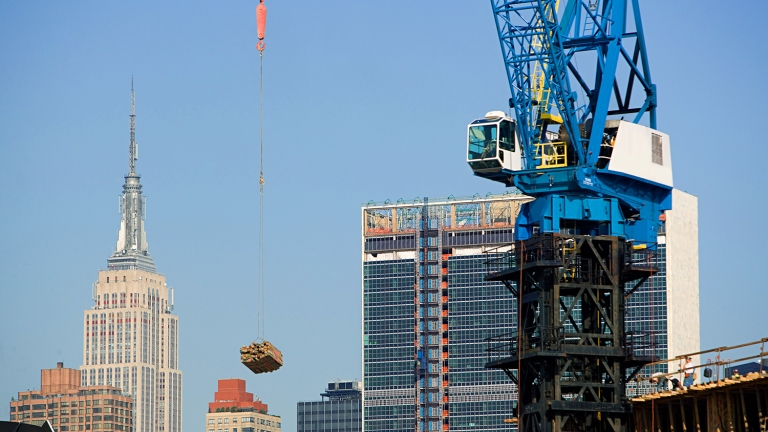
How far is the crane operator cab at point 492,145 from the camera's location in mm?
106438

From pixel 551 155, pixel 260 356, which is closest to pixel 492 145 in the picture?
pixel 551 155

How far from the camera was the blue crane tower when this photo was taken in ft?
333

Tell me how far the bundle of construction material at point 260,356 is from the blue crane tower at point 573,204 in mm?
14792

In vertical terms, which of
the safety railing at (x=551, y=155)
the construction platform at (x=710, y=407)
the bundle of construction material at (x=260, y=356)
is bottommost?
the construction platform at (x=710, y=407)

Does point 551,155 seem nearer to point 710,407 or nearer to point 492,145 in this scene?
point 492,145

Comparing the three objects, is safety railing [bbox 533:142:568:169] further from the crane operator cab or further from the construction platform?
the construction platform

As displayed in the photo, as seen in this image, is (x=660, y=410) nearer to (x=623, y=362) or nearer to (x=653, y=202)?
(x=623, y=362)

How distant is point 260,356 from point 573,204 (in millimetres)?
22550

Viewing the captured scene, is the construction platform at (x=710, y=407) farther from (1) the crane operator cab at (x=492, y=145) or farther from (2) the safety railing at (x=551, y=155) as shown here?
(1) the crane operator cab at (x=492, y=145)

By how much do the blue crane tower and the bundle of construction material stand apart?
14792mm

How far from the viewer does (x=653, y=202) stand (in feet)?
360

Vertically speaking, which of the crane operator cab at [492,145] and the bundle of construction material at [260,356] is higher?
the crane operator cab at [492,145]

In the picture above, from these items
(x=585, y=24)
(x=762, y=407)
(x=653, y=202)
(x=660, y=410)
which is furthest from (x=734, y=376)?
(x=585, y=24)

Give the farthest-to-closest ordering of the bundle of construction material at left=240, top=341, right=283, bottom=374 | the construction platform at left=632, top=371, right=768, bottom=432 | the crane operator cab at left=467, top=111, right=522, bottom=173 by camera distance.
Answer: the crane operator cab at left=467, top=111, right=522, bottom=173
the bundle of construction material at left=240, top=341, right=283, bottom=374
the construction platform at left=632, top=371, right=768, bottom=432
